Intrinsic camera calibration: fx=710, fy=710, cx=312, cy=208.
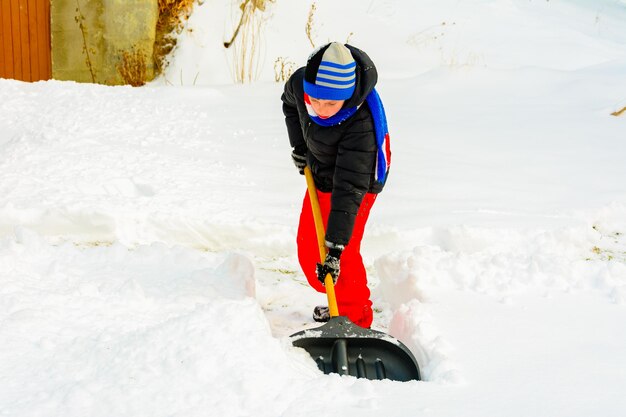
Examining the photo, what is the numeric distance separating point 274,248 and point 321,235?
1.00m

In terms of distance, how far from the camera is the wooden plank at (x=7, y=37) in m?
6.57

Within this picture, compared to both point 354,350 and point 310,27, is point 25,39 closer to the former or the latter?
point 310,27

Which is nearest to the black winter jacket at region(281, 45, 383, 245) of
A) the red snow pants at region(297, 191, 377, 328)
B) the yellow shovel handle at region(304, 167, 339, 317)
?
the yellow shovel handle at region(304, 167, 339, 317)

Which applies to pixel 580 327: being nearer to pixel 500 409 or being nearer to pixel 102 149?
pixel 500 409

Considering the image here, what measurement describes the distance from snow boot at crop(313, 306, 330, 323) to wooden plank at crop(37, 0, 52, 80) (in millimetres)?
5157

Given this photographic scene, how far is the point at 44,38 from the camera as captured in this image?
271 inches

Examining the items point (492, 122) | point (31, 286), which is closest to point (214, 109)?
point (492, 122)

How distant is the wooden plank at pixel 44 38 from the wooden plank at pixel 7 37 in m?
0.27

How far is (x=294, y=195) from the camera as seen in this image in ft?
13.3

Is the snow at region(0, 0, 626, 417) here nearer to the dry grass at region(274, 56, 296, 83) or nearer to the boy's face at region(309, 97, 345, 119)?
the dry grass at region(274, 56, 296, 83)

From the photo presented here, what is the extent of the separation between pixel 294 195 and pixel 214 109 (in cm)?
170

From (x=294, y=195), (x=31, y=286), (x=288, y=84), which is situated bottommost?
(x=294, y=195)

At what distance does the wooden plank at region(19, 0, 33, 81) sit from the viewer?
263 inches

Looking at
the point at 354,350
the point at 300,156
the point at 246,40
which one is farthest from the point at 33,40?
the point at 354,350
